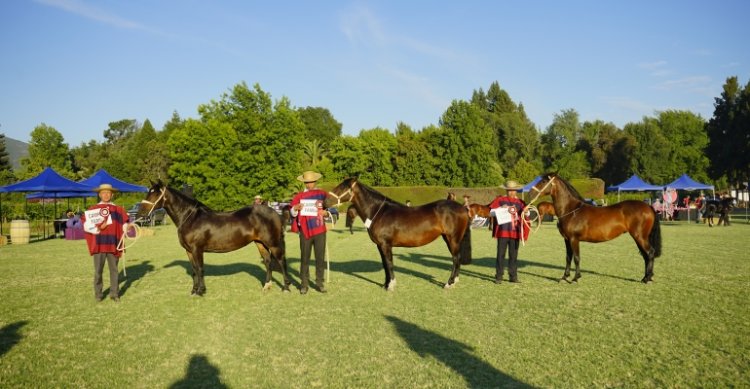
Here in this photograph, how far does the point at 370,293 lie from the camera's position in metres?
10.1

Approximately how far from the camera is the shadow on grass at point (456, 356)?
5.18m

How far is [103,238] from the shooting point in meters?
9.59

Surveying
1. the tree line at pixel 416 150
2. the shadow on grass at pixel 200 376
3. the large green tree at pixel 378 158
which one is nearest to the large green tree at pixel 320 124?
the tree line at pixel 416 150

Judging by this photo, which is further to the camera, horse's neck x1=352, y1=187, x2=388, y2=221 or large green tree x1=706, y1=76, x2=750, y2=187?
large green tree x1=706, y1=76, x2=750, y2=187

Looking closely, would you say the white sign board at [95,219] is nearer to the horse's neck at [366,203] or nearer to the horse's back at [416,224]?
the horse's neck at [366,203]

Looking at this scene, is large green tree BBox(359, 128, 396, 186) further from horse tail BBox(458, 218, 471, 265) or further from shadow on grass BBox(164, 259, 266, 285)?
horse tail BBox(458, 218, 471, 265)

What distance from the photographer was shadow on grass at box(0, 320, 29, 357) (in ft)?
22.0

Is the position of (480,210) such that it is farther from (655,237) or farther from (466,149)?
(466,149)

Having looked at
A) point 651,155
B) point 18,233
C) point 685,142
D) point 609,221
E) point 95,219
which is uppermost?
point 685,142

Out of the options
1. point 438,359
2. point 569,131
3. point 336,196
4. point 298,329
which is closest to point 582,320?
point 438,359

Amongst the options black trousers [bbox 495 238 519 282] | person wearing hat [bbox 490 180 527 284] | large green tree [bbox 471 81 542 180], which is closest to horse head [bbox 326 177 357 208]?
person wearing hat [bbox 490 180 527 284]

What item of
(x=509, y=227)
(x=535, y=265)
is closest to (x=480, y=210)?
(x=535, y=265)

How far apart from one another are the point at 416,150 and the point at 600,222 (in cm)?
5831

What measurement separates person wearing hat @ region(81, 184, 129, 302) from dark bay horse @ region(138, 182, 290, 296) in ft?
1.83
